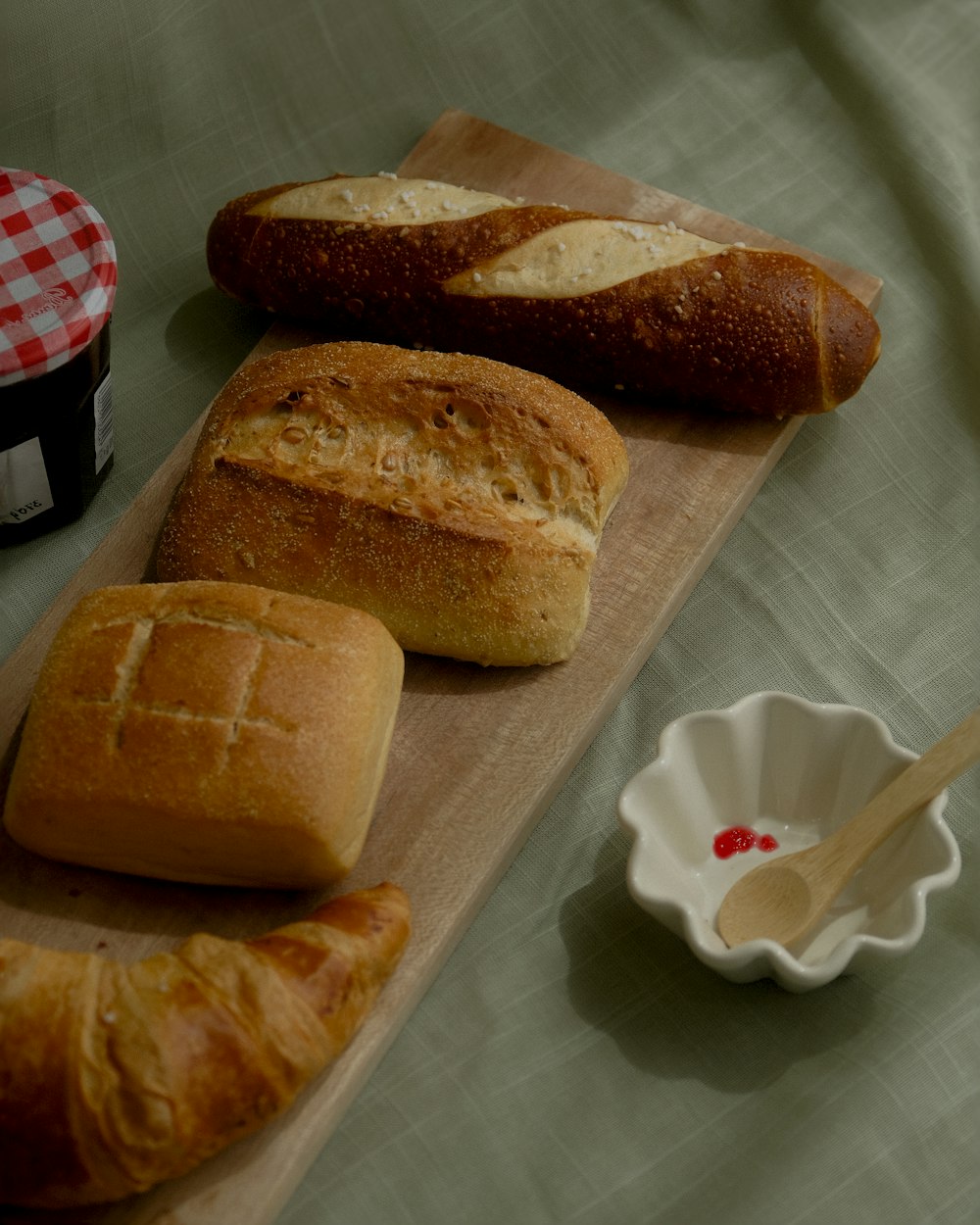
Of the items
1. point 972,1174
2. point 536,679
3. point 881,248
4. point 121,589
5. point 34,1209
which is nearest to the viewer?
point 34,1209

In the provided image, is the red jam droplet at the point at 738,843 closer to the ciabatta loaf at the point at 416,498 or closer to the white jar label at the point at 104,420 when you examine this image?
the ciabatta loaf at the point at 416,498

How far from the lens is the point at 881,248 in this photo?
9.66ft

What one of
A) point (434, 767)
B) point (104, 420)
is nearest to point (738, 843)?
point (434, 767)

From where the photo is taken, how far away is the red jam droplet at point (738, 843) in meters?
2.13

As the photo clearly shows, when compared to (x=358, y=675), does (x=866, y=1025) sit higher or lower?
lower

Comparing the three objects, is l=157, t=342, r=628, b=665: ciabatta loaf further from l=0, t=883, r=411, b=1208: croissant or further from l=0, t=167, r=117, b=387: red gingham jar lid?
l=0, t=883, r=411, b=1208: croissant

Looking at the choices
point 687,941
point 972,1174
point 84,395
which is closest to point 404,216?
point 84,395

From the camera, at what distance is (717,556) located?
253cm

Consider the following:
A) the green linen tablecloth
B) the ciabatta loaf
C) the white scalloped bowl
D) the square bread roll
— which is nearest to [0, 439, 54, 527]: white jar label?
the green linen tablecloth

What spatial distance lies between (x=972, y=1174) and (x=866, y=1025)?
224 mm

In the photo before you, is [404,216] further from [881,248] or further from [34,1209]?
[34,1209]

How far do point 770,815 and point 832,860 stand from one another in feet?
0.67

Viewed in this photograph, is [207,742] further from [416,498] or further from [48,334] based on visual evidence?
[48,334]

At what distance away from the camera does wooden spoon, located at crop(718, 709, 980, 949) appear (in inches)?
77.0
